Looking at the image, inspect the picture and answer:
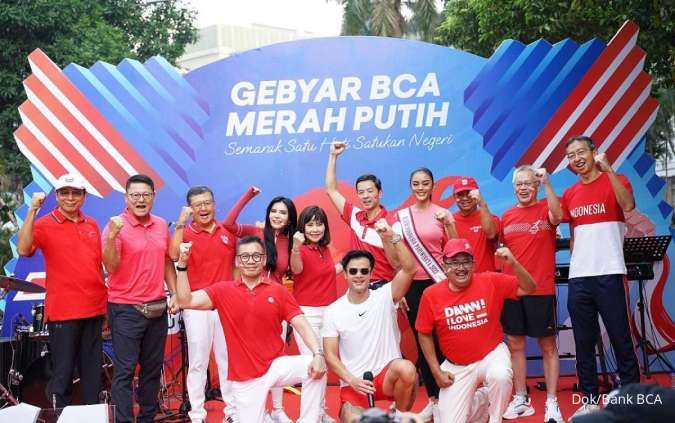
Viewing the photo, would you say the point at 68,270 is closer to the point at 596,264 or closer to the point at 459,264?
the point at 459,264

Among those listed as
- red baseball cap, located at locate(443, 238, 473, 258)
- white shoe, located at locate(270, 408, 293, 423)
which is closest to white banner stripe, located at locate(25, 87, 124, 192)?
white shoe, located at locate(270, 408, 293, 423)

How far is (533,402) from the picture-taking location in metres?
7.08

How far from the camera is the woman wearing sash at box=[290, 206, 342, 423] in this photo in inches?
263

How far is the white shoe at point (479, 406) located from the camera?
18.3ft

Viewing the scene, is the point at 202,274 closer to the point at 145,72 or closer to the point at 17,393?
the point at 17,393

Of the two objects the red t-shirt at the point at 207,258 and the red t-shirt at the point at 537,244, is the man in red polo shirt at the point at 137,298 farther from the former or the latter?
the red t-shirt at the point at 537,244

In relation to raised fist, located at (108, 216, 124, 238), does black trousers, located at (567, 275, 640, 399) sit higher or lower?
lower

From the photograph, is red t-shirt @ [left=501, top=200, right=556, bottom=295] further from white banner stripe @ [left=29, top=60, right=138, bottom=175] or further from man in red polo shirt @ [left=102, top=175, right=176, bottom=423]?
white banner stripe @ [left=29, top=60, right=138, bottom=175]

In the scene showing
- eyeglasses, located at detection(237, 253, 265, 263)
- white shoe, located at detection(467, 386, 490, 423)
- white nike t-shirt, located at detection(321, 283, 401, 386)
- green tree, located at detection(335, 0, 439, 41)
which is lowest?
white shoe, located at detection(467, 386, 490, 423)

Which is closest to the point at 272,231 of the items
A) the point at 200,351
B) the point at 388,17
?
the point at 200,351

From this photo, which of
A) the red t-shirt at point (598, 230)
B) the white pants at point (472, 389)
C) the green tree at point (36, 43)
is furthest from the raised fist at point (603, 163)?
the green tree at point (36, 43)

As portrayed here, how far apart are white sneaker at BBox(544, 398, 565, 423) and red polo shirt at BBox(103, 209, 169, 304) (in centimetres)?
290

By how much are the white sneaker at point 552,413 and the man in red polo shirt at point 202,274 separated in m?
2.35

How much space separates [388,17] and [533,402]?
48.6ft
